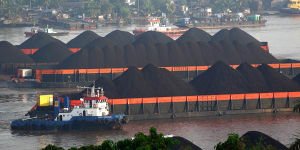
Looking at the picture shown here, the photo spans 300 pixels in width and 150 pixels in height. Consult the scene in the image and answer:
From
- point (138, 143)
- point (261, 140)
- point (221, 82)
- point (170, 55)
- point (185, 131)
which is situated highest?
point (138, 143)

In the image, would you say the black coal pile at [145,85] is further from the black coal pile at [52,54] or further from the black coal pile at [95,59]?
the black coal pile at [52,54]

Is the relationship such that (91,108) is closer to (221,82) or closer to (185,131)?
(185,131)

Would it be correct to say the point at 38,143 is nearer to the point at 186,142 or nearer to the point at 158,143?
the point at 186,142

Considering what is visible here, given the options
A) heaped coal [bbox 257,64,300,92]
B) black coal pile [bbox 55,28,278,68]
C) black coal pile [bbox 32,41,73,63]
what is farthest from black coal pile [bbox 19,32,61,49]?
heaped coal [bbox 257,64,300,92]

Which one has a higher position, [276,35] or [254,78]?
[254,78]

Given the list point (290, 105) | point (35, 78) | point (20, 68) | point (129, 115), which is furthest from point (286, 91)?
point (20, 68)

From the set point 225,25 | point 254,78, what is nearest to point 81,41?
point 254,78

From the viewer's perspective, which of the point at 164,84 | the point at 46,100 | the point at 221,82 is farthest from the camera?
the point at 221,82
